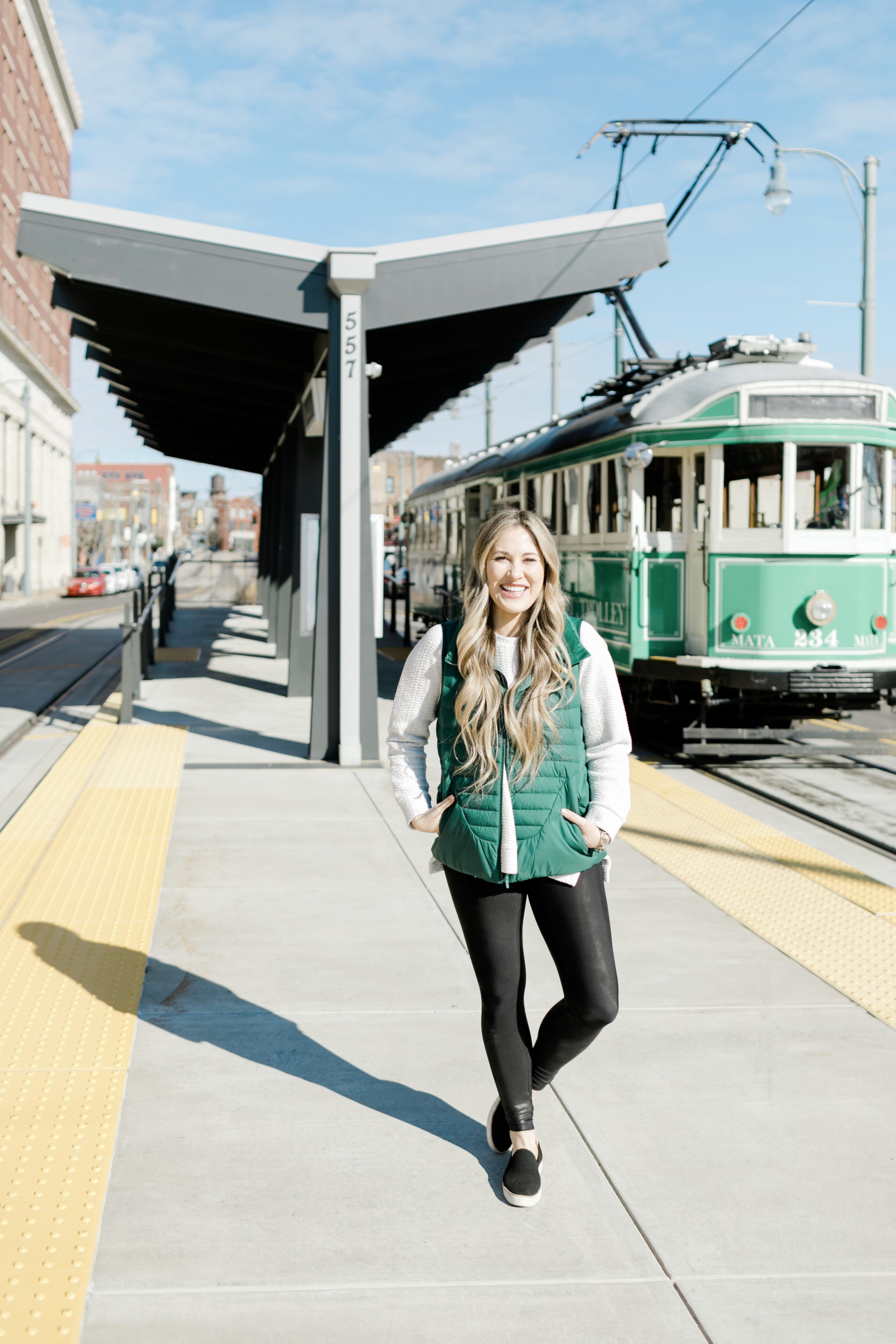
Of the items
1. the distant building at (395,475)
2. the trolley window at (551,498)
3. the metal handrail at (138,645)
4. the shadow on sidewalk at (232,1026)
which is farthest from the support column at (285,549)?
the distant building at (395,475)

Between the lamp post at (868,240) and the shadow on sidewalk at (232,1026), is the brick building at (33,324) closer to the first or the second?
the lamp post at (868,240)

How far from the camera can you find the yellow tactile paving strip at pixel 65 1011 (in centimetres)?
312

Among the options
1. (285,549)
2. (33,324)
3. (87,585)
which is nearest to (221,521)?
(33,324)

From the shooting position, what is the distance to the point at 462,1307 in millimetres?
2928

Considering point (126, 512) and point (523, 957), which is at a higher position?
point (126, 512)

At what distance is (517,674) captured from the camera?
11.1ft

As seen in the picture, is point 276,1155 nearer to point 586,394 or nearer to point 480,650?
point 480,650

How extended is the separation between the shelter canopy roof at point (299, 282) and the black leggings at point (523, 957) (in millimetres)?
7554

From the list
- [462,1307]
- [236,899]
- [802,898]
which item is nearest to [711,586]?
[802,898]

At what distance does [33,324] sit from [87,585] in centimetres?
1997

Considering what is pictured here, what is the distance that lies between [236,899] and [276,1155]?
111 inches

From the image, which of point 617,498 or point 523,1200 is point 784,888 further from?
point 617,498

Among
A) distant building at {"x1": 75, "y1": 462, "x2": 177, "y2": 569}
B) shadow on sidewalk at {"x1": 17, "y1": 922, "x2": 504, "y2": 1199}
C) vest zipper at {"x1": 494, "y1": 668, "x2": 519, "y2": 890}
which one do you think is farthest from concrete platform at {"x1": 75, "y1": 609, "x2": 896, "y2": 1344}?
distant building at {"x1": 75, "y1": 462, "x2": 177, "y2": 569}

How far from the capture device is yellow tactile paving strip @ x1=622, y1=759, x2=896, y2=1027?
5504 mm
